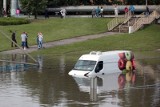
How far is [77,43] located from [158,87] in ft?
78.7

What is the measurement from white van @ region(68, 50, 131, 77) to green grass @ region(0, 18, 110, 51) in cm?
2127

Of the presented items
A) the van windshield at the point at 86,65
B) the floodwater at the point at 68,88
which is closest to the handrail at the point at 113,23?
the floodwater at the point at 68,88

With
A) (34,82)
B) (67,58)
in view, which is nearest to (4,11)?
(67,58)

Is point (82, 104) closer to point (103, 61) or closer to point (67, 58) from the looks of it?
point (103, 61)

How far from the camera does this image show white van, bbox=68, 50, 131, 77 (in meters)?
32.3

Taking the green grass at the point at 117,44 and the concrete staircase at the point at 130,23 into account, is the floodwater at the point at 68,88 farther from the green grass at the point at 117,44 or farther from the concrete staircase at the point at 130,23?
the concrete staircase at the point at 130,23

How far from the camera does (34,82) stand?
3066 centimetres

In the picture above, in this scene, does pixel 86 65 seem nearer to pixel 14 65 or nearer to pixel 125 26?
pixel 14 65

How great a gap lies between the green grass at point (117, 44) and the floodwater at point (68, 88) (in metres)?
10.1

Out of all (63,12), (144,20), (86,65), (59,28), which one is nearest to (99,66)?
(86,65)

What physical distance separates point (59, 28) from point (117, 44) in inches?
430

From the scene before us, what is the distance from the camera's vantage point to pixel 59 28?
60.9 m

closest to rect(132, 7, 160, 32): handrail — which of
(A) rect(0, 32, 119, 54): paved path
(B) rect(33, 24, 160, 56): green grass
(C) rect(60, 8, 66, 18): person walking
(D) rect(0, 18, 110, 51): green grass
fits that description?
(B) rect(33, 24, 160, 56): green grass

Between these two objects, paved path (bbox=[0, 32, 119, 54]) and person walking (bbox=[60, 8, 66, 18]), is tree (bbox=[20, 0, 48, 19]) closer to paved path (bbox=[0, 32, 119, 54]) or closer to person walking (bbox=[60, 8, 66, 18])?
person walking (bbox=[60, 8, 66, 18])
